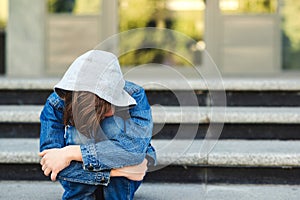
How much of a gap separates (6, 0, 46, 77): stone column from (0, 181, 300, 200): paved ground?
2352mm

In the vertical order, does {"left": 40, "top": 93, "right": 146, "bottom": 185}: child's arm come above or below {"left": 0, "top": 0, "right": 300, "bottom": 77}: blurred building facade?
below

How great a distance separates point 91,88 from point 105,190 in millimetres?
459

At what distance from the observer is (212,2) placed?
5574 millimetres

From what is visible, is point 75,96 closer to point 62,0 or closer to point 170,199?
point 170,199

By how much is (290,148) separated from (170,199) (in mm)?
794

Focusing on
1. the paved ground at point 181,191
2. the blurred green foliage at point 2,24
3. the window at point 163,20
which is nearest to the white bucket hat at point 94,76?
the paved ground at point 181,191

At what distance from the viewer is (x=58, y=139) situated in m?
2.23

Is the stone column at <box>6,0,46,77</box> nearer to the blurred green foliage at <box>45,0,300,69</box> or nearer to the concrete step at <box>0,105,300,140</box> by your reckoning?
the blurred green foliage at <box>45,0,300,69</box>

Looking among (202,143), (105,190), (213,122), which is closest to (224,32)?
(213,122)

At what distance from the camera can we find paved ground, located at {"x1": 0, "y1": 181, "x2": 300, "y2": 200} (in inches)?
103

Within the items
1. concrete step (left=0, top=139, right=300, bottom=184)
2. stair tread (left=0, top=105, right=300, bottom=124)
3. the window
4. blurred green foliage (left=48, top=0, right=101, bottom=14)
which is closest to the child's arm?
concrete step (left=0, top=139, right=300, bottom=184)

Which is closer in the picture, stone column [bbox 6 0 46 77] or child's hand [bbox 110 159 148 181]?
child's hand [bbox 110 159 148 181]

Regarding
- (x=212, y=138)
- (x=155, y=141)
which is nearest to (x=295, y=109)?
(x=212, y=138)

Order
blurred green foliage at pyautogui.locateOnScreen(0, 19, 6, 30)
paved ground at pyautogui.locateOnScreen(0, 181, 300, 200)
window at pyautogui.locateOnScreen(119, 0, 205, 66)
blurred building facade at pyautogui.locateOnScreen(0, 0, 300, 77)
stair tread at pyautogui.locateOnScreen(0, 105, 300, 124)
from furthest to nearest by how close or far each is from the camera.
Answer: blurred green foliage at pyautogui.locateOnScreen(0, 19, 6, 30)
window at pyautogui.locateOnScreen(119, 0, 205, 66)
blurred building facade at pyautogui.locateOnScreen(0, 0, 300, 77)
stair tread at pyautogui.locateOnScreen(0, 105, 300, 124)
paved ground at pyautogui.locateOnScreen(0, 181, 300, 200)
